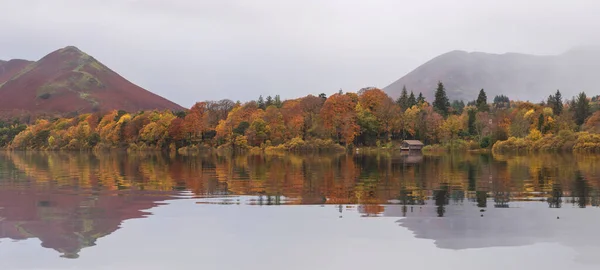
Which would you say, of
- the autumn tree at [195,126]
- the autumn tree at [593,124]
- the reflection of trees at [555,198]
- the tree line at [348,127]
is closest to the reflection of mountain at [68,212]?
the reflection of trees at [555,198]

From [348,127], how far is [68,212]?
9513 cm

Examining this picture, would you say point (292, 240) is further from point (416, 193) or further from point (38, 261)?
point (416, 193)

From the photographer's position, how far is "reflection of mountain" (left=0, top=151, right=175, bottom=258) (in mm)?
12422

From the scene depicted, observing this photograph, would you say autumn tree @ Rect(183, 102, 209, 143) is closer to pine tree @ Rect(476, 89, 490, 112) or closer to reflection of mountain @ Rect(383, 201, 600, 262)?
pine tree @ Rect(476, 89, 490, 112)

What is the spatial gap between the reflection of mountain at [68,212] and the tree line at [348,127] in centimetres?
8474

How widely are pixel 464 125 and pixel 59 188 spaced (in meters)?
110

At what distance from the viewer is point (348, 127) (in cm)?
10944

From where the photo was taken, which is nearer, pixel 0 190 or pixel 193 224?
pixel 193 224

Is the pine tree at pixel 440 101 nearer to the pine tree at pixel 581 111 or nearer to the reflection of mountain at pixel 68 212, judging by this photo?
the pine tree at pixel 581 111

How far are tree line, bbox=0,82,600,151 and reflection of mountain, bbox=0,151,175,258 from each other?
3336 inches

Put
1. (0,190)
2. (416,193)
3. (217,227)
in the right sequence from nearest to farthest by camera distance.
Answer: (217,227) < (416,193) < (0,190)

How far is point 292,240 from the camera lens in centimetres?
1207

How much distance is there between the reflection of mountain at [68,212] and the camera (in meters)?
12.4

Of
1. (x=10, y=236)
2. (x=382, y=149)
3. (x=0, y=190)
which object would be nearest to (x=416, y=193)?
(x=10, y=236)
